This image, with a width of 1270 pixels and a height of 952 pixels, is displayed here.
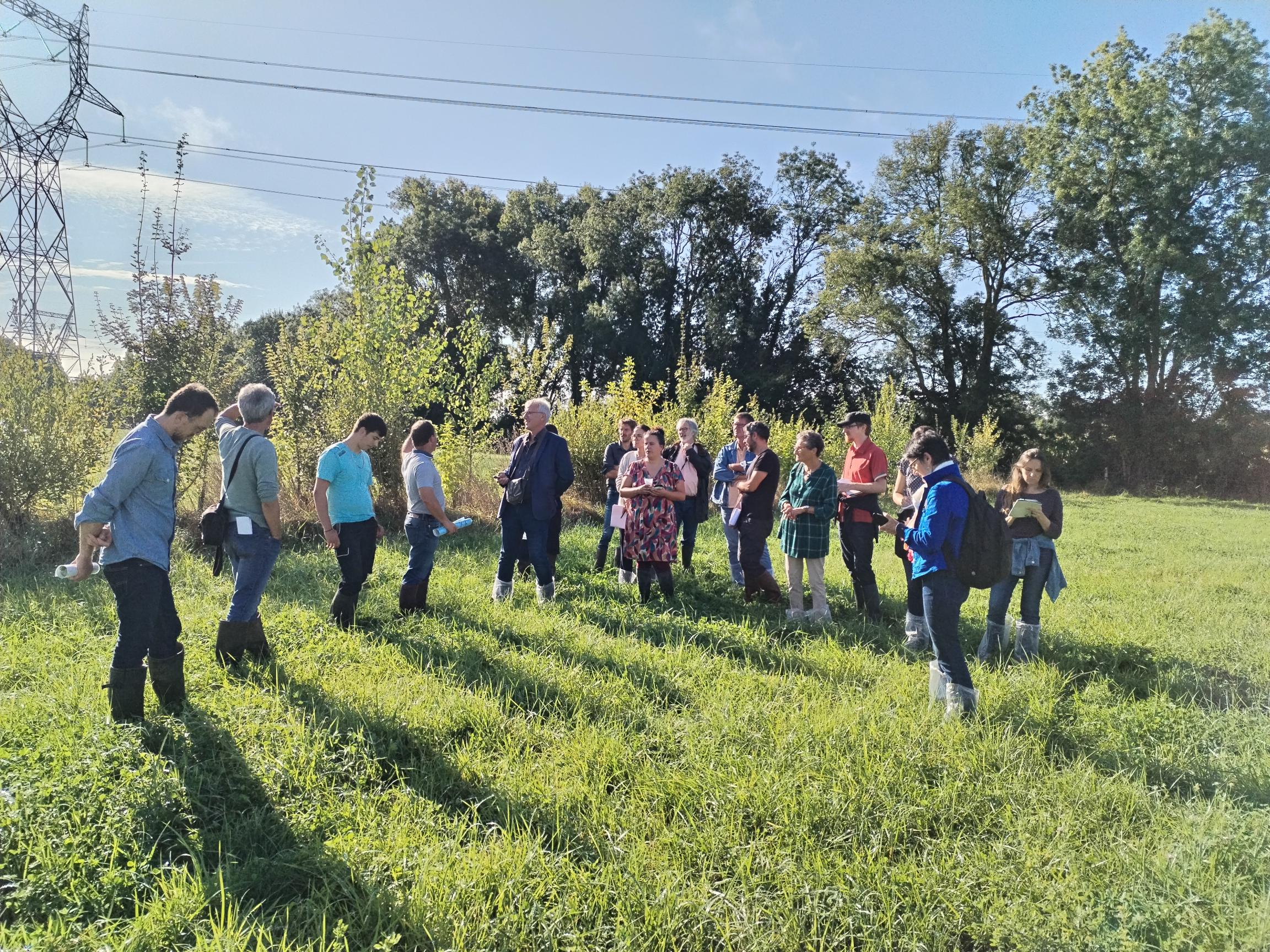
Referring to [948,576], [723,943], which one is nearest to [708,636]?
[948,576]

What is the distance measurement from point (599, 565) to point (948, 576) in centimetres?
491

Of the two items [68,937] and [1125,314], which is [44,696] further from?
[1125,314]

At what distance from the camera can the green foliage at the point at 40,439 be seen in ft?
27.2

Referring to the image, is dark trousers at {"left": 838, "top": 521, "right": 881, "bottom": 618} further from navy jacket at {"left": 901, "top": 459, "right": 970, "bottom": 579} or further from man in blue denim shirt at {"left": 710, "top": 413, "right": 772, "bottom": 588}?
navy jacket at {"left": 901, "top": 459, "right": 970, "bottom": 579}

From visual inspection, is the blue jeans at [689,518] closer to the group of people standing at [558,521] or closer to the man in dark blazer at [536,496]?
the group of people standing at [558,521]

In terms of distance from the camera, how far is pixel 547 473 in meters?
6.55

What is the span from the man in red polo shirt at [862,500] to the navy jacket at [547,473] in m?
2.64

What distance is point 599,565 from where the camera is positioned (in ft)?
28.0

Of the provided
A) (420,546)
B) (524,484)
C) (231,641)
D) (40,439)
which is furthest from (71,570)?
(40,439)

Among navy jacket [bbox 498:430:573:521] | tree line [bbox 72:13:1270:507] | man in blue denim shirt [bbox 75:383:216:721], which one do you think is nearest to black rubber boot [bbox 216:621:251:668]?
man in blue denim shirt [bbox 75:383:216:721]

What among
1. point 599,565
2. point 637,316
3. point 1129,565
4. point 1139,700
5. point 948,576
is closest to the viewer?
point 948,576

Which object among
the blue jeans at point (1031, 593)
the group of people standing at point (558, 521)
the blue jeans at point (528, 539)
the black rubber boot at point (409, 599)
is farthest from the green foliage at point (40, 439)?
the blue jeans at point (1031, 593)

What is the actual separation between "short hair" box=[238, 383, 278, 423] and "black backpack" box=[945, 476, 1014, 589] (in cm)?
459

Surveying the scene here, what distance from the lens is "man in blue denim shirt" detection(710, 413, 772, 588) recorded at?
788 cm
